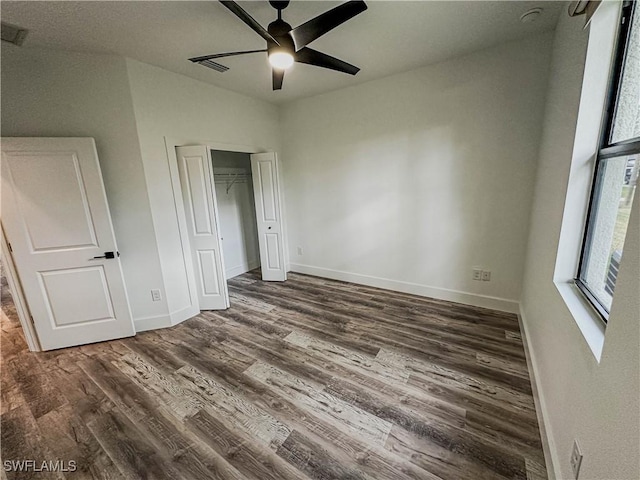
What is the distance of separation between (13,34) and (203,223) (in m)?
2.04

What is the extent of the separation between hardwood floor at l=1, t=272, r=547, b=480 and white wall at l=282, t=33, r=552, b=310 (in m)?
0.68

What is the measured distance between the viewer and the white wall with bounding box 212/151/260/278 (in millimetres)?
4281

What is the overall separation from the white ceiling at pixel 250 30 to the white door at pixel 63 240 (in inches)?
34.0

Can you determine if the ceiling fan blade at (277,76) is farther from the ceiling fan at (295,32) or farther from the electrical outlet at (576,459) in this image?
the electrical outlet at (576,459)

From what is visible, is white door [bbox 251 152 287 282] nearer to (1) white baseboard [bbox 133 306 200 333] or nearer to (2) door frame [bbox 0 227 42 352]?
(1) white baseboard [bbox 133 306 200 333]

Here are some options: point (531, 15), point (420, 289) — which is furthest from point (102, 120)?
point (420, 289)

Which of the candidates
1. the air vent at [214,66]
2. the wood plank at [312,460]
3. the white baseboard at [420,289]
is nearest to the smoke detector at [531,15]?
the white baseboard at [420,289]

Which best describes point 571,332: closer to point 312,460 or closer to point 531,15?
point 312,460

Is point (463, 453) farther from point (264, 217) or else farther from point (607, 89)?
point (264, 217)

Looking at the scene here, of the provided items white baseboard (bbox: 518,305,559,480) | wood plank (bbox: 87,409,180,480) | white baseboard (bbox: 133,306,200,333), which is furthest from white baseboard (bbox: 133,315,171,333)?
white baseboard (bbox: 518,305,559,480)

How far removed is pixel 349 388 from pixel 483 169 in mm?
2595

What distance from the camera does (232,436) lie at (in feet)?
5.28

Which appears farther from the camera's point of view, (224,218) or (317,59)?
(224,218)

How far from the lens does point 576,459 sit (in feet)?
3.42
